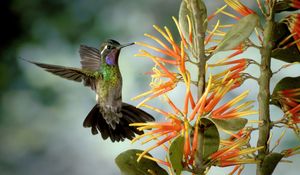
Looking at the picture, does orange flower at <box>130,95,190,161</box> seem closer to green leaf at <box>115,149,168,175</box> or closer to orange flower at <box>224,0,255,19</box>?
green leaf at <box>115,149,168,175</box>

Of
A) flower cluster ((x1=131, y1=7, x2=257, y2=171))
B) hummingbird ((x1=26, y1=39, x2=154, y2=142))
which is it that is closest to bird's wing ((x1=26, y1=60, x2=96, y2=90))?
hummingbird ((x1=26, y1=39, x2=154, y2=142))

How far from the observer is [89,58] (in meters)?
1.16

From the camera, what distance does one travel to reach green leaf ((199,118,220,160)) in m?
0.58

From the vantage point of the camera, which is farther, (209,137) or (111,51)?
(111,51)

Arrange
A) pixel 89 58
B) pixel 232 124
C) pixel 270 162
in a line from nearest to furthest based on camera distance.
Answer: pixel 232 124 → pixel 270 162 → pixel 89 58

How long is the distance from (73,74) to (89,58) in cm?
10

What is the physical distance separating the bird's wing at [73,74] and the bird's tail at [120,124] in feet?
0.25

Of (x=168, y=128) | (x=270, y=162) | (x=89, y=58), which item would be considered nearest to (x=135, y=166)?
(x=168, y=128)

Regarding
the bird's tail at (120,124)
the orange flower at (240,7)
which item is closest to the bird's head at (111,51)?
the bird's tail at (120,124)

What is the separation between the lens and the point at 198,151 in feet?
1.90

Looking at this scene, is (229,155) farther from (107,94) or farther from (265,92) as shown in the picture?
(107,94)

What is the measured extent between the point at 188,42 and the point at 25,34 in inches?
32.5

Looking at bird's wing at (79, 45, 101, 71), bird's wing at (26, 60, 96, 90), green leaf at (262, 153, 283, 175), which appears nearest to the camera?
green leaf at (262, 153, 283, 175)

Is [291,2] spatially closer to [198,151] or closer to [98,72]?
[198,151]
